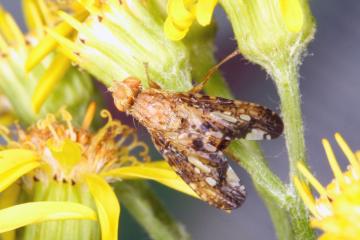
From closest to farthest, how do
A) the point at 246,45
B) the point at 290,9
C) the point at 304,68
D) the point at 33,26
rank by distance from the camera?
the point at 290,9 < the point at 246,45 < the point at 33,26 < the point at 304,68

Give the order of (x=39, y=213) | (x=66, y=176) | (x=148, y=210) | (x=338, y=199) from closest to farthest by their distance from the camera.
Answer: (x=338, y=199) < (x=39, y=213) < (x=66, y=176) < (x=148, y=210)

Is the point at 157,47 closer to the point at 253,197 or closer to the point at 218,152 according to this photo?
the point at 218,152

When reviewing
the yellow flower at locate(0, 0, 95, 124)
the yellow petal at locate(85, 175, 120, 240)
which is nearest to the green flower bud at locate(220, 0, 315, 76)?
the yellow petal at locate(85, 175, 120, 240)

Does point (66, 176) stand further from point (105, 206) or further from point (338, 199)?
point (338, 199)

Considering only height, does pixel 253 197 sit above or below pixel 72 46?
above

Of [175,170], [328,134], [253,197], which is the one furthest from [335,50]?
[175,170]

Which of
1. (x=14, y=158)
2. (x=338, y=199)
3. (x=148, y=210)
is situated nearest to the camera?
(x=338, y=199)

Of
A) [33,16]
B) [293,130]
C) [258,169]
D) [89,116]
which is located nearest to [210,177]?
[258,169]
